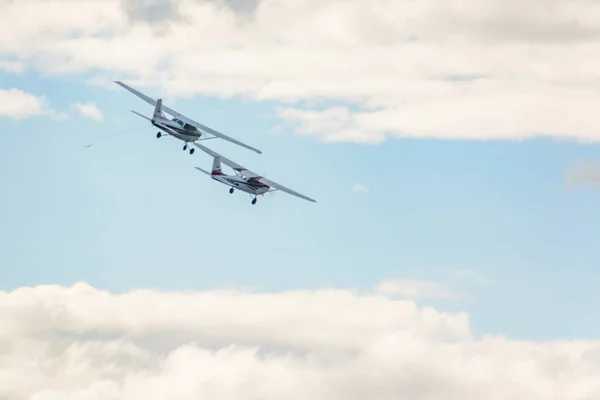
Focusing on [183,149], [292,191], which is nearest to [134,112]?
[183,149]

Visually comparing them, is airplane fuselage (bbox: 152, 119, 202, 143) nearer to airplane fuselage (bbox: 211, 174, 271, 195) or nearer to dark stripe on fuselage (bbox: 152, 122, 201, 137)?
dark stripe on fuselage (bbox: 152, 122, 201, 137)

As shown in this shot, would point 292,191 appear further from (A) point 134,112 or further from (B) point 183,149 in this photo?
(A) point 134,112

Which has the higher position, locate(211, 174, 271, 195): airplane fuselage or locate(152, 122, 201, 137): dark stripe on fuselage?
locate(152, 122, 201, 137): dark stripe on fuselage

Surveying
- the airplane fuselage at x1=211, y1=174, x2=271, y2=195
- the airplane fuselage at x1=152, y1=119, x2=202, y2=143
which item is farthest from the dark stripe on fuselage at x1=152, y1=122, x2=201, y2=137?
the airplane fuselage at x1=211, y1=174, x2=271, y2=195

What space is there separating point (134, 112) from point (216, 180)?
23.5 meters

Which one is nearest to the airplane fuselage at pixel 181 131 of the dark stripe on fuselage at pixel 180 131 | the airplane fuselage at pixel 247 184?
the dark stripe on fuselage at pixel 180 131

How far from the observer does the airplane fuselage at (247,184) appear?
625 feet

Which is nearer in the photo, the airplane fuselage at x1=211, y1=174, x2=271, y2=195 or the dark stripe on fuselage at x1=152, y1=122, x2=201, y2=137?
the airplane fuselage at x1=211, y1=174, x2=271, y2=195

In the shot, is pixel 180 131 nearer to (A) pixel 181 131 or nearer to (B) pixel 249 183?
(A) pixel 181 131

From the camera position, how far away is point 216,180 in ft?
652

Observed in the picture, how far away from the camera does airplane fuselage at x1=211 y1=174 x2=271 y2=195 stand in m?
191

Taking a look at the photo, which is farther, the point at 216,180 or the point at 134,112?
the point at 216,180

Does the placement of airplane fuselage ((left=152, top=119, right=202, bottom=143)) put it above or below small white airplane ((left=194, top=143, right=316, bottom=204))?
above

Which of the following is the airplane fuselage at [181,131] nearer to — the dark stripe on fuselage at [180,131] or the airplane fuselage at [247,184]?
the dark stripe on fuselage at [180,131]
